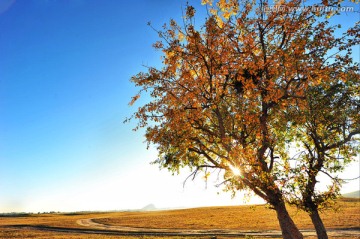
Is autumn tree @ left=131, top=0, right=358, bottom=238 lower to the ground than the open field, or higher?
higher

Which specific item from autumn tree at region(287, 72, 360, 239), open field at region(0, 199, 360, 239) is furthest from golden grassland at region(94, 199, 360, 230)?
autumn tree at region(287, 72, 360, 239)

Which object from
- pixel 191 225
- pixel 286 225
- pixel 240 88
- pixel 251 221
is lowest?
pixel 191 225

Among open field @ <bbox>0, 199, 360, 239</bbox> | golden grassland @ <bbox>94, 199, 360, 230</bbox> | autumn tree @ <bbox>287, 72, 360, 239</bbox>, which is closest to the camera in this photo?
autumn tree @ <bbox>287, 72, 360, 239</bbox>

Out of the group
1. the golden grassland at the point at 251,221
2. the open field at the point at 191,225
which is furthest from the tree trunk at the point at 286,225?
the golden grassland at the point at 251,221

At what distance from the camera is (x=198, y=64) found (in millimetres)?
19203

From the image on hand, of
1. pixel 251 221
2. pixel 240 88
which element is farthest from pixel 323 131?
pixel 251 221

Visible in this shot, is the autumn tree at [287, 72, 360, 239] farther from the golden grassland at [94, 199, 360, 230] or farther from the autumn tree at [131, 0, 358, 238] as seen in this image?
the golden grassland at [94, 199, 360, 230]

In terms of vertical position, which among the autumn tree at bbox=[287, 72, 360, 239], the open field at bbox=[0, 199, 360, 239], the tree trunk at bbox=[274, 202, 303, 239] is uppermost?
the autumn tree at bbox=[287, 72, 360, 239]

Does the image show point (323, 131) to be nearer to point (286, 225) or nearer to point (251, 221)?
point (286, 225)

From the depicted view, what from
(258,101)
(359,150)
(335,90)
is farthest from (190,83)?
(359,150)

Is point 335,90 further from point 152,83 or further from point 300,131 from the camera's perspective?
point 152,83

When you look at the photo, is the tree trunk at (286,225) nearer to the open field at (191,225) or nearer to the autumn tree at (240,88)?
the autumn tree at (240,88)

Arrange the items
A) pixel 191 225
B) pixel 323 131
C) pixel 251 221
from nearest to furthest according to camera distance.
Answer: pixel 323 131 → pixel 191 225 → pixel 251 221

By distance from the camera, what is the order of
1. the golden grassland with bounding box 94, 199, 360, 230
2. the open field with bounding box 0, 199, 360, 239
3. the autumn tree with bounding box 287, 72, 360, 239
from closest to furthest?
1. the autumn tree with bounding box 287, 72, 360, 239
2. the open field with bounding box 0, 199, 360, 239
3. the golden grassland with bounding box 94, 199, 360, 230
